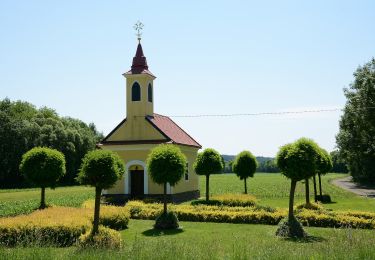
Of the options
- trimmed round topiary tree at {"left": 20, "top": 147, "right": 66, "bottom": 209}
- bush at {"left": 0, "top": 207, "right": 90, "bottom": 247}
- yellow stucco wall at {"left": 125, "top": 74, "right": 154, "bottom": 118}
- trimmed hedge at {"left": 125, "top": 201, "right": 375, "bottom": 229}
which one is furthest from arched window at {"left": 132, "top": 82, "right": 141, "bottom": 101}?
bush at {"left": 0, "top": 207, "right": 90, "bottom": 247}

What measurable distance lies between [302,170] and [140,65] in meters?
21.0

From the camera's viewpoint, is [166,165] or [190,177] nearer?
[166,165]

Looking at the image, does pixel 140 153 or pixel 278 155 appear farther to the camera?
pixel 140 153

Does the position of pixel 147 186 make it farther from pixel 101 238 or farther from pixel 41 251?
pixel 41 251

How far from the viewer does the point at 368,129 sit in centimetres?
4488

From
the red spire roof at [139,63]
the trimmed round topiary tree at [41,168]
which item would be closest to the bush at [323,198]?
the red spire roof at [139,63]

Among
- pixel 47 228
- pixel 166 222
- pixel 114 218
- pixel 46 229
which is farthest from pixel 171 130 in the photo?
pixel 46 229

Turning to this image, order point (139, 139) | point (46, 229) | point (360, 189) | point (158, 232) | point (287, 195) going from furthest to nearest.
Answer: point (360, 189) < point (287, 195) < point (139, 139) < point (158, 232) < point (46, 229)

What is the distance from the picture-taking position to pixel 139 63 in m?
35.9

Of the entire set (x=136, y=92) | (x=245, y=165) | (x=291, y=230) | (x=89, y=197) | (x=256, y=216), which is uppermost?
(x=136, y=92)

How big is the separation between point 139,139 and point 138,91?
4.14 meters

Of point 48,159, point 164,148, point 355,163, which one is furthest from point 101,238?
point 355,163

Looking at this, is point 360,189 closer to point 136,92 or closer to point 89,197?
point 136,92

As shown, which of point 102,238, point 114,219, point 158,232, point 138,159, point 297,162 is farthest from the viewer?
point 138,159
